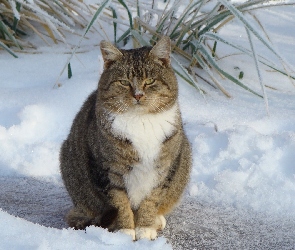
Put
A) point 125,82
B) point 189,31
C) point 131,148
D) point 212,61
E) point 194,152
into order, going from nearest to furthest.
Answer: point 131,148
point 125,82
point 194,152
point 212,61
point 189,31

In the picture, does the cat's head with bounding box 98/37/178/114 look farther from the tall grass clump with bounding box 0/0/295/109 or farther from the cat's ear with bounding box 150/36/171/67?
the tall grass clump with bounding box 0/0/295/109

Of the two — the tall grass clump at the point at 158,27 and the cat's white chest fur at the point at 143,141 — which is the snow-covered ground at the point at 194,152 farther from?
the cat's white chest fur at the point at 143,141

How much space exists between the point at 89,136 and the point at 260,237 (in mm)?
877

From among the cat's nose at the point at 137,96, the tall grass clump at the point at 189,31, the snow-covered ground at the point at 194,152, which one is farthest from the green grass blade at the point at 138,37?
the cat's nose at the point at 137,96

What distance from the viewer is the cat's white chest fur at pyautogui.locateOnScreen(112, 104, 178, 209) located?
2773mm

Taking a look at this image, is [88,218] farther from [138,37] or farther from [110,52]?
[138,37]

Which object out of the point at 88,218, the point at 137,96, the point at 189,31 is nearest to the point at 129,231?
the point at 88,218

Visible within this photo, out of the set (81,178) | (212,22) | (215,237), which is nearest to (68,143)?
(81,178)

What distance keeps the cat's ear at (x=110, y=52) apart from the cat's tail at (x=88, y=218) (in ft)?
2.16

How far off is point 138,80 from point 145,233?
2.14 feet

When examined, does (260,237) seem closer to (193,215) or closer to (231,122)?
(193,215)

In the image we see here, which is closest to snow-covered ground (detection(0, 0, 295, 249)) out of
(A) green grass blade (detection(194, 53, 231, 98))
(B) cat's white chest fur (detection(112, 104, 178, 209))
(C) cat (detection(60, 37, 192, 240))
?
(A) green grass blade (detection(194, 53, 231, 98))

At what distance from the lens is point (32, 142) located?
3863 mm

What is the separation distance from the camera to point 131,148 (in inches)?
109
